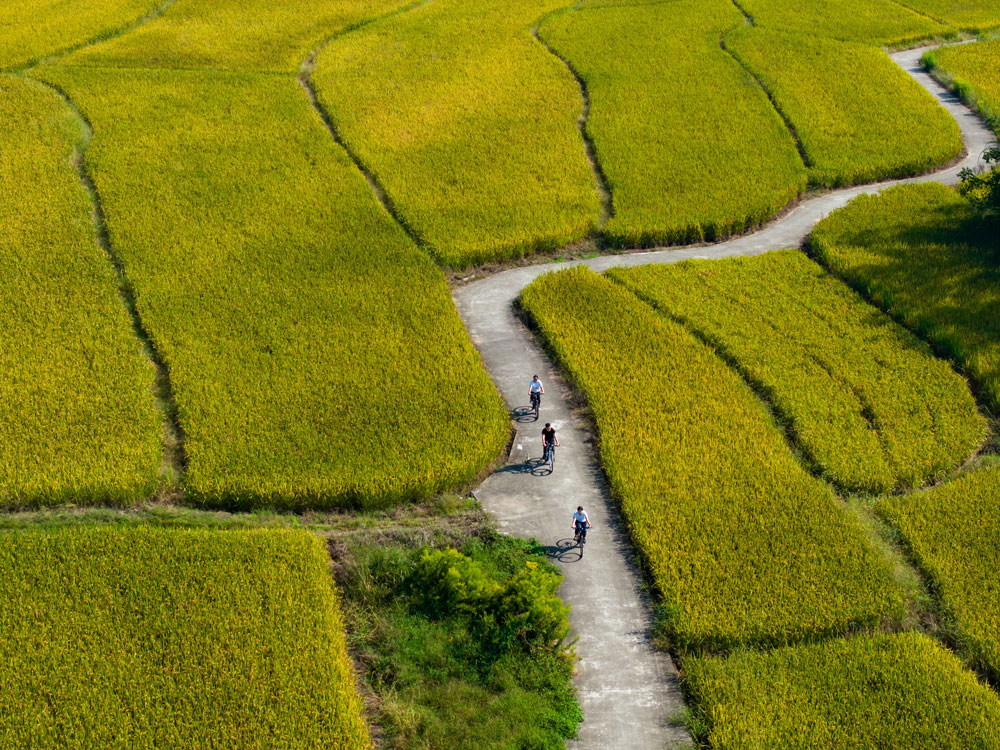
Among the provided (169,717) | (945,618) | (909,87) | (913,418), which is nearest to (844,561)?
(945,618)

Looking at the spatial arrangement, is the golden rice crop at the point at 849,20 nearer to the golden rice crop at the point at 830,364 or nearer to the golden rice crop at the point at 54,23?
the golden rice crop at the point at 830,364

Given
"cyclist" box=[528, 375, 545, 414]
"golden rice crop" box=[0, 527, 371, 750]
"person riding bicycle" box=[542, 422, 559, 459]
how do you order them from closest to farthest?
"golden rice crop" box=[0, 527, 371, 750] → "person riding bicycle" box=[542, 422, 559, 459] → "cyclist" box=[528, 375, 545, 414]

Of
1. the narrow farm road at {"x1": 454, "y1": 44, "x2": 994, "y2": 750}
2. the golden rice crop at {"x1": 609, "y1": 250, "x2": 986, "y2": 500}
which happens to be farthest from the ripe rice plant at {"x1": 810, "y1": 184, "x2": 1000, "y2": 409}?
the narrow farm road at {"x1": 454, "y1": 44, "x2": 994, "y2": 750}

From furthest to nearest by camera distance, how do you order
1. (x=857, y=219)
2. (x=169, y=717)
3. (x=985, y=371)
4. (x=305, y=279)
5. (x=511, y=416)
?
(x=857, y=219) → (x=305, y=279) → (x=985, y=371) → (x=511, y=416) → (x=169, y=717)

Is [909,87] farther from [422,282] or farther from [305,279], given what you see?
[305,279]

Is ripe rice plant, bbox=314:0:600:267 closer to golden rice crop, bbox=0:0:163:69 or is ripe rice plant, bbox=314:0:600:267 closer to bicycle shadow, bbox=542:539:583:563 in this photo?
golden rice crop, bbox=0:0:163:69
